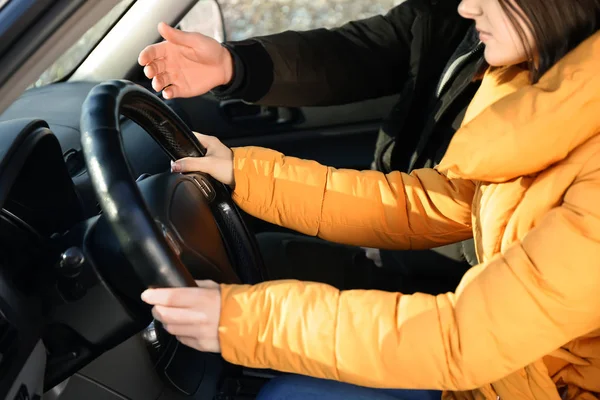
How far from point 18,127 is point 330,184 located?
55 centimetres

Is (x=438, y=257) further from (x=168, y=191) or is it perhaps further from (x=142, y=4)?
(x=142, y=4)

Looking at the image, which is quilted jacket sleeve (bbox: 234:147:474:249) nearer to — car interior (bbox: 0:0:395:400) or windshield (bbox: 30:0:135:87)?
car interior (bbox: 0:0:395:400)

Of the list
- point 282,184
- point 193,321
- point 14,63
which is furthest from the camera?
point 282,184

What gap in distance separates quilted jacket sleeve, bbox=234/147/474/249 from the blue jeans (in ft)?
0.96

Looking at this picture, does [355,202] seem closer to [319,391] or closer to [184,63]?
[319,391]

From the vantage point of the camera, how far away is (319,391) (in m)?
1.10

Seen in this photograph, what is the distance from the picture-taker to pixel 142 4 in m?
1.88

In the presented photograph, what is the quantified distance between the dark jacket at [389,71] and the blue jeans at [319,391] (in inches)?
15.2

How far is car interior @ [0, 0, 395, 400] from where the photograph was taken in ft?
2.64

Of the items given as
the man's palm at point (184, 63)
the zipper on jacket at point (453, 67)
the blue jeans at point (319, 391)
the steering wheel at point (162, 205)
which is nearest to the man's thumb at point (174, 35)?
the man's palm at point (184, 63)

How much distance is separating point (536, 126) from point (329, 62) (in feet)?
2.67

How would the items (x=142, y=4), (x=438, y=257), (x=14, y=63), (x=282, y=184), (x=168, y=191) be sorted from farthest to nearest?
(x=142, y=4) → (x=438, y=257) → (x=282, y=184) → (x=168, y=191) → (x=14, y=63)

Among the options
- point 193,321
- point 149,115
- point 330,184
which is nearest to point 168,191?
point 149,115

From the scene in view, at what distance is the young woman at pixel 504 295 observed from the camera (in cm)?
85
